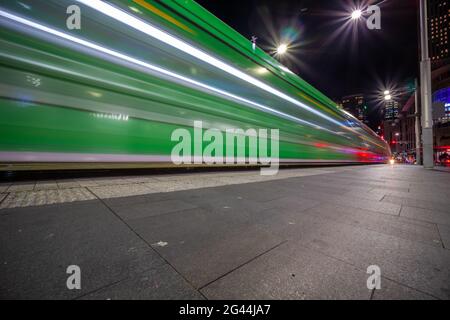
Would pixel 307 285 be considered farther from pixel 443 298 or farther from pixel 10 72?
pixel 10 72

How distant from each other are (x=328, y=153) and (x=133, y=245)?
33.2 feet

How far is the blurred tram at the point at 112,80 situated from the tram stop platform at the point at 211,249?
2.96ft

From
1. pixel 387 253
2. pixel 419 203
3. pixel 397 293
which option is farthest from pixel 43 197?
pixel 419 203

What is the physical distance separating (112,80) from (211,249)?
304cm

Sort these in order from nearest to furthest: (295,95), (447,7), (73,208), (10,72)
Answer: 1. (73,208)
2. (10,72)
3. (295,95)
4. (447,7)

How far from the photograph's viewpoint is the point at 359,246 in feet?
4.06

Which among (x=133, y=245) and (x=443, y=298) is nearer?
(x=443, y=298)

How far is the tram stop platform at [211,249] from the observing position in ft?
2.69

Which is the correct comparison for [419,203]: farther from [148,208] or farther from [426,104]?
[426,104]

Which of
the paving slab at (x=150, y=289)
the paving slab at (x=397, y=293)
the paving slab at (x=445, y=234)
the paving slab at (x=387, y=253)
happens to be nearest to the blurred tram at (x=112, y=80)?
the paving slab at (x=150, y=289)

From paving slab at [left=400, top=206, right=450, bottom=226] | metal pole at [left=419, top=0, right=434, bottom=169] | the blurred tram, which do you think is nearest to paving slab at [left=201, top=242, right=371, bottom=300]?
paving slab at [left=400, top=206, right=450, bottom=226]

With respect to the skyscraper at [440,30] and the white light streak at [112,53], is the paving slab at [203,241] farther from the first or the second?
the skyscraper at [440,30]

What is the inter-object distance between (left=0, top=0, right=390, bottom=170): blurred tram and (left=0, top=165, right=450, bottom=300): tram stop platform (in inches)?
35.5
